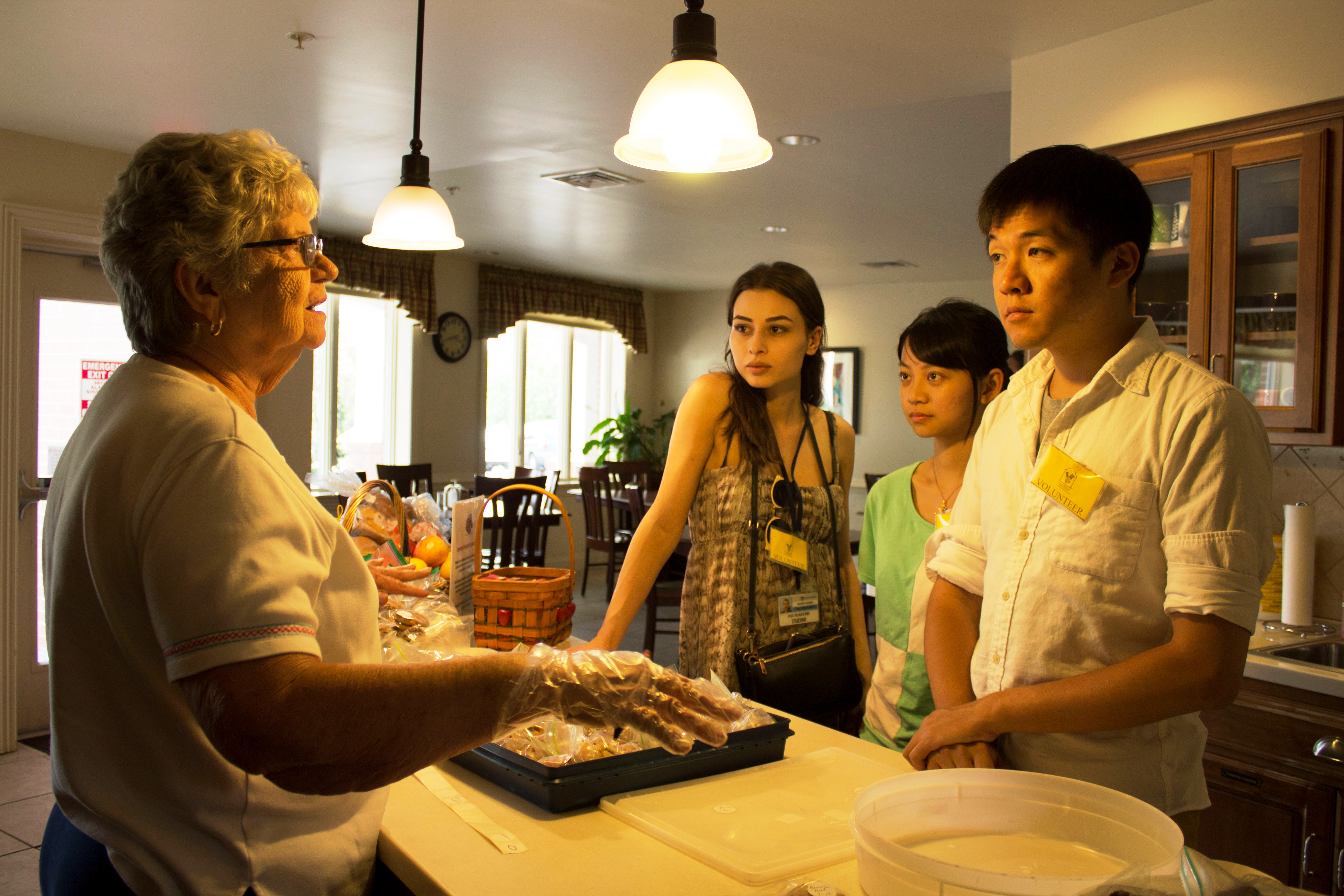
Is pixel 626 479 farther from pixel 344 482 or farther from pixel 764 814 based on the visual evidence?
pixel 764 814

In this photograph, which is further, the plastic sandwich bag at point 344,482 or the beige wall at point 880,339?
the beige wall at point 880,339

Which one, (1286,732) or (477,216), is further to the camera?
(477,216)

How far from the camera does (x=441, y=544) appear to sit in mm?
2293

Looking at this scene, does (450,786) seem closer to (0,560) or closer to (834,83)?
(834,83)

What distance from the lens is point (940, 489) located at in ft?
6.14

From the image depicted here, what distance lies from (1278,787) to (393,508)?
86.6 inches

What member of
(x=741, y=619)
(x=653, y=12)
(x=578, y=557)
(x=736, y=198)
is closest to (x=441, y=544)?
(x=741, y=619)

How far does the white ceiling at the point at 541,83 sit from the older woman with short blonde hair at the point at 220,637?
1766 millimetres

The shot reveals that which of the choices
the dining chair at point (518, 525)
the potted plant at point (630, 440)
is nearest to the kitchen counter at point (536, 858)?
the dining chair at point (518, 525)

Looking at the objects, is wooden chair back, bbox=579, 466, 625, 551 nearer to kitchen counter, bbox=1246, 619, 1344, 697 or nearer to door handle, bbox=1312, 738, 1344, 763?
kitchen counter, bbox=1246, 619, 1344, 697

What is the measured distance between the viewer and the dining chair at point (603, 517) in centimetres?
643

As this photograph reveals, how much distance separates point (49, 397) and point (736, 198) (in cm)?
363

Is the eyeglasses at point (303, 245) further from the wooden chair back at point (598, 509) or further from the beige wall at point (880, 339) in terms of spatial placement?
the beige wall at point (880, 339)

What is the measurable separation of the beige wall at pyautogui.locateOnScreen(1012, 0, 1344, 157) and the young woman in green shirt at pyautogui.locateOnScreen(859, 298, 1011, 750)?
1.10m
